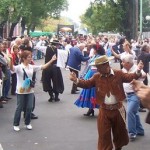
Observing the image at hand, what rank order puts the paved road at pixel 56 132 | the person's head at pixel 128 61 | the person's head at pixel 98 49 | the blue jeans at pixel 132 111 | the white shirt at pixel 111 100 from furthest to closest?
the person's head at pixel 98 49
the blue jeans at pixel 132 111
the person's head at pixel 128 61
the paved road at pixel 56 132
the white shirt at pixel 111 100

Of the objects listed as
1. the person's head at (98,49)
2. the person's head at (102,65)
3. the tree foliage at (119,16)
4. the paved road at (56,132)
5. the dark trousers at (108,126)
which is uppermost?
the tree foliage at (119,16)

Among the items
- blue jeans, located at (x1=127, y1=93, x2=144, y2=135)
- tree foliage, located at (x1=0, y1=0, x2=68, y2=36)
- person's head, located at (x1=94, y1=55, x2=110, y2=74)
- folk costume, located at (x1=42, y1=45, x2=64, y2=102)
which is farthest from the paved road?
tree foliage, located at (x1=0, y1=0, x2=68, y2=36)

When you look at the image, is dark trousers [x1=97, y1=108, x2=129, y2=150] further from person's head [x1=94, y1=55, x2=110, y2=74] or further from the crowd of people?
person's head [x1=94, y1=55, x2=110, y2=74]

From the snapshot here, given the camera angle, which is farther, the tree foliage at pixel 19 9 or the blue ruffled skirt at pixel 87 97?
the tree foliage at pixel 19 9

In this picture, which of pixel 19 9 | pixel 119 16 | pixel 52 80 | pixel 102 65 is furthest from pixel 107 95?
pixel 119 16

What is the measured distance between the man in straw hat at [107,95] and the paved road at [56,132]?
42.6 inches

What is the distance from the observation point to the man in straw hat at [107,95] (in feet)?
21.9

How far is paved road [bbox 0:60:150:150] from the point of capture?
7930mm

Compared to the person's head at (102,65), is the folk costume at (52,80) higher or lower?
lower

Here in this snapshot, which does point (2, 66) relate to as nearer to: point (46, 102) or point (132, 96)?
point (46, 102)

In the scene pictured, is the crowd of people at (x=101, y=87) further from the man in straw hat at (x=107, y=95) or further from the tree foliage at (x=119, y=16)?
the tree foliage at (x=119, y=16)

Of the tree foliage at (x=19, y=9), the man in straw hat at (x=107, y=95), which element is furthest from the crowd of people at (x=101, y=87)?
the tree foliage at (x=19, y=9)

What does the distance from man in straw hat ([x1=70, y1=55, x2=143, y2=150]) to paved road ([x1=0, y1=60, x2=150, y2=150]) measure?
1.08 meters

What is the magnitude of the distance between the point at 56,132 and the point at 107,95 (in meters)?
2.62
